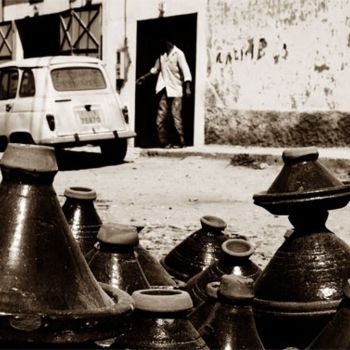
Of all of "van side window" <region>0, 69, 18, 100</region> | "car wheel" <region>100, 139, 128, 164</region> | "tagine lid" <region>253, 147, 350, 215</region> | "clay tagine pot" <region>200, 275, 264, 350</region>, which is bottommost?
"car wheel" <region>100, 139, 128, 164</region>

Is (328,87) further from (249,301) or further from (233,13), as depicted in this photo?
(249,301)

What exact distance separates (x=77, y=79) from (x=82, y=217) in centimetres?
1051

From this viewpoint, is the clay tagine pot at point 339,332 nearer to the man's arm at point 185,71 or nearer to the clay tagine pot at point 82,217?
the clay tagine pot at point 82,217

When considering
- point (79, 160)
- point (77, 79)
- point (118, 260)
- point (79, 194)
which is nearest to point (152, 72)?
point (79, 160)

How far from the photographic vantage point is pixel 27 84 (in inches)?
564

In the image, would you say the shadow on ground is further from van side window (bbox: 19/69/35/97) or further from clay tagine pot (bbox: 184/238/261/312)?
clay tagine pot (bbox: 184/238/261/312)

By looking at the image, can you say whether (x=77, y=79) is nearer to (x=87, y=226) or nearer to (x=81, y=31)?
(x=81, y=31)

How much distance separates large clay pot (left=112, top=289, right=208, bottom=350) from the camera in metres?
2.51

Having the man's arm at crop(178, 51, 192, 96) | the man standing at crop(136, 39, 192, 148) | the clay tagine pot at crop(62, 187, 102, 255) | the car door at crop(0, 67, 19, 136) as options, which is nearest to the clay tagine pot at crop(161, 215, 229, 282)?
the clay tagine pot at crop(62, 187, 102, 255)

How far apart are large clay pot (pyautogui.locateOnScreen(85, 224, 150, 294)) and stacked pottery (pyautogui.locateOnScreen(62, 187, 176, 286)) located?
30cm

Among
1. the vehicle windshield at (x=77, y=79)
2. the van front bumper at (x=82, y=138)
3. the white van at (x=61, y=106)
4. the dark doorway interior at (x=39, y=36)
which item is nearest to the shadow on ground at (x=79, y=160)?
the white van at (x=61, y=106)

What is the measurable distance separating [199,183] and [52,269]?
32.4 ft

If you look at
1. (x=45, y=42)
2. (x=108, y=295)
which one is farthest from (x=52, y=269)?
(x=45, y=42)

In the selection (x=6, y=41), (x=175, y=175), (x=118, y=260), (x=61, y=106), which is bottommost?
(x=175, y=175)
